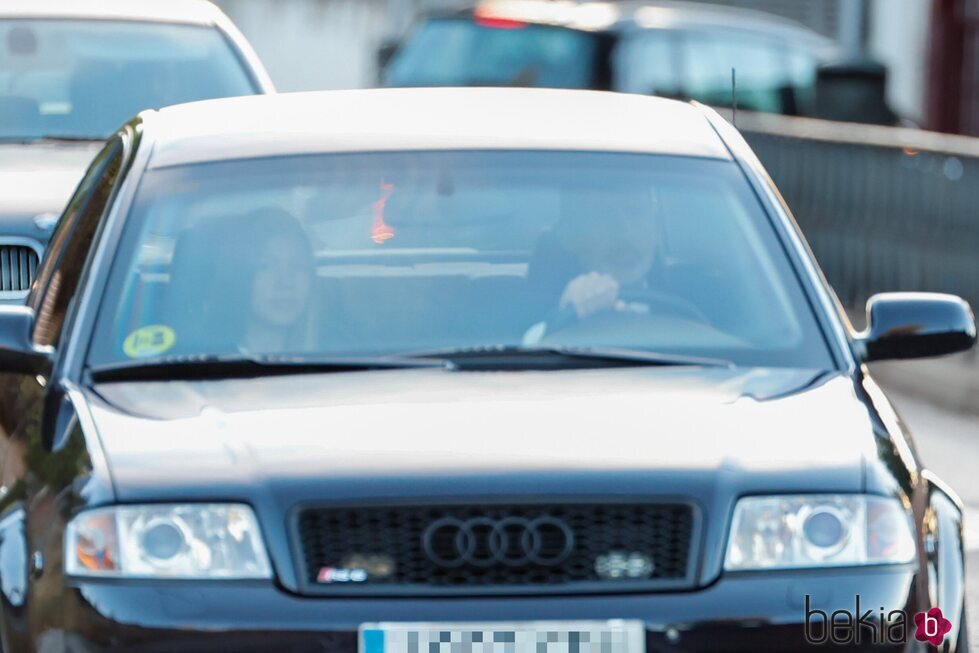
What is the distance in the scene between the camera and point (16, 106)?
31.5ft

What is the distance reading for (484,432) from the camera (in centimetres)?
446

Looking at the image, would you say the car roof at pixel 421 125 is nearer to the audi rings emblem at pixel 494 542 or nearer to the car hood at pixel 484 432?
the car hood at pixel 484 432

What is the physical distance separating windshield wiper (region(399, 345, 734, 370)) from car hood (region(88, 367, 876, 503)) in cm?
5

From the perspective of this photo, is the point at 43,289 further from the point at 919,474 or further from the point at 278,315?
the point at 919,474

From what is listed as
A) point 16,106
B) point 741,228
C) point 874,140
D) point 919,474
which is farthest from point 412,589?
point 874,140

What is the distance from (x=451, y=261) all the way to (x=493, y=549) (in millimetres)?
1327

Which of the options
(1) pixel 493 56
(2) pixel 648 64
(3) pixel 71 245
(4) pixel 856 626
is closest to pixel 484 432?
(4) pixel 856 626

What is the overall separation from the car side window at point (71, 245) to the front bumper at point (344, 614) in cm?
108

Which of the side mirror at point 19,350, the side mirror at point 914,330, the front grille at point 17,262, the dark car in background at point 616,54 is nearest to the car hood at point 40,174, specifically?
the front grille at point 17,262

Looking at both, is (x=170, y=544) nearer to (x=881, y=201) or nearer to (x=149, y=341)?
(x=149, y=341)

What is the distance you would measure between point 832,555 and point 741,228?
1.26 metres

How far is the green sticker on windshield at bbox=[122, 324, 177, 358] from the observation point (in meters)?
4.96

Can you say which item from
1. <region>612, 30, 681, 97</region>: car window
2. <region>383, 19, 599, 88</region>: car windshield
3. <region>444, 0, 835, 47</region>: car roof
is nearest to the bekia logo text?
<region>612, 30, 681, 97</region>: car window

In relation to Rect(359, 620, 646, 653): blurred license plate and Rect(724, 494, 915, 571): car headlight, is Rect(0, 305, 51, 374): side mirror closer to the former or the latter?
Rect(359, 620, 646, 653): blurred license plate
